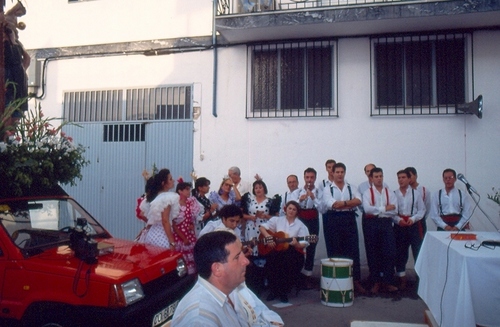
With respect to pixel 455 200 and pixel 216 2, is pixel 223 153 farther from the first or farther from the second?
pixel 455 200

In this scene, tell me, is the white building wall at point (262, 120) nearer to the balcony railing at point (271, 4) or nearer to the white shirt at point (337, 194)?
the balcony railing at point (271, 4)

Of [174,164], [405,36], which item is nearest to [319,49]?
[405,36]

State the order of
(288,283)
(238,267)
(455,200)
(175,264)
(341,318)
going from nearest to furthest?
(238,267)
(175,264)
(341,318)
(288,283)
(455,200)

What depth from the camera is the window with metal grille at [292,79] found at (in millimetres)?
9633

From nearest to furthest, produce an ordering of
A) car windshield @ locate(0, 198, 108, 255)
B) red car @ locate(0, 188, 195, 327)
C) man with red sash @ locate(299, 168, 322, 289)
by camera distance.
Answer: red car @ locate(0, 188, 195, 327)
car windshield @ locate(0, 198, 108, 255)
man with red sash @ locate(299, 168, 322, 289)

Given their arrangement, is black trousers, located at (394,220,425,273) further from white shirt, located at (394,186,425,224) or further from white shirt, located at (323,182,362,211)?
white shirt, located at (323,182,362,211)

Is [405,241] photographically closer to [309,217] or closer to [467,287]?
[309,217]

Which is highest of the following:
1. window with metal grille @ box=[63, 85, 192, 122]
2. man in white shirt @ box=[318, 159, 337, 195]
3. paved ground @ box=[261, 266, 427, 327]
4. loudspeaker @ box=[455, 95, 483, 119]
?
window with metal grille @ box=[63, 85, 192, 122]

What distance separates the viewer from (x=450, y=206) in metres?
7.93

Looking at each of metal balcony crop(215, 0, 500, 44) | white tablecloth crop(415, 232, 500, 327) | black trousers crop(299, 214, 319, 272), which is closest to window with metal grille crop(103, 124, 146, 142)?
metal balcony crop(215, 0, 500, 44)

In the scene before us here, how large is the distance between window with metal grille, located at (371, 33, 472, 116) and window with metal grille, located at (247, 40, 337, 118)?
90 centimetres

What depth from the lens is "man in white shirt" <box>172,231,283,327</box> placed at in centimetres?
250

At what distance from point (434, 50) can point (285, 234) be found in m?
4.67

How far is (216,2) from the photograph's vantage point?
963 centimetres
